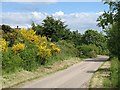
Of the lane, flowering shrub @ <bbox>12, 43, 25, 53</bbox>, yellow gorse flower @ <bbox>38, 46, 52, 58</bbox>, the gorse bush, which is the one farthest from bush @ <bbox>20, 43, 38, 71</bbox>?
the lane

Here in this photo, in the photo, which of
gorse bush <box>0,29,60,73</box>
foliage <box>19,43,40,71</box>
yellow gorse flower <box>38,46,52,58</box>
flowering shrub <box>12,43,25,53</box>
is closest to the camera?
gorse bush <box>0,29,60,73</box>

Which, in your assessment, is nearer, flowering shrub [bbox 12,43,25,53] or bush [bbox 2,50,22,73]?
bush [bbox 2,50,22,73]

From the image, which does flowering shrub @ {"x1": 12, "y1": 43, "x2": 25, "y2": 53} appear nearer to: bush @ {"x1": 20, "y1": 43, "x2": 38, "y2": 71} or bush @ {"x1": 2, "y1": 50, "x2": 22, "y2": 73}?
bush @ {"x1": 20, "y1": 43, "x2": 38, "y2": 71}

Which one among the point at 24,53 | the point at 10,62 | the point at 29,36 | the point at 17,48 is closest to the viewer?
the point at 10,62

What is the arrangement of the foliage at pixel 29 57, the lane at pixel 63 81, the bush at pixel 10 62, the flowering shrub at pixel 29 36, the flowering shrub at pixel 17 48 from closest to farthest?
the lane at pixel 63 81 → the bush at pixel 10 62 → the flowering shrub at pixel 17 48 → the foliage at pixel 29 57 → the flowering shrub at pixel 29 36

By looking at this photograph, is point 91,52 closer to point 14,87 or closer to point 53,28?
point 53,28

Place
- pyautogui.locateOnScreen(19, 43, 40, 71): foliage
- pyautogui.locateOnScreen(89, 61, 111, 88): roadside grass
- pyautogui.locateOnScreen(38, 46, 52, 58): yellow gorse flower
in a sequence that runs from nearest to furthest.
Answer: pyautogui.locateOnScreen(89, 61, 111, 88): roadside grass
pyautogui.locateOnScreen(19, 43, 40, 71): foliage
pyautogui.locateOnScreen(38, 46, 52, 58): yellow gorse flower

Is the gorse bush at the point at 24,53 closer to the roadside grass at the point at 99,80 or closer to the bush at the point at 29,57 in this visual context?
the bush at the point at 29,57

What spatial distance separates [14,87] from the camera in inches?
784

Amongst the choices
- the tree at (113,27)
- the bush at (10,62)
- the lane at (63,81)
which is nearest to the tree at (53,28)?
the tree at (113,27)

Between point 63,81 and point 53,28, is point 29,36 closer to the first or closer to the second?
point 63,81

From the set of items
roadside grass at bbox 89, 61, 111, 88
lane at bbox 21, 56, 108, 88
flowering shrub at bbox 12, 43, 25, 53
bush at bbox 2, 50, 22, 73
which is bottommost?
lane at bbox 21, 56, 108, 88

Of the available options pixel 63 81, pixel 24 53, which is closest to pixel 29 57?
pixel 24 53

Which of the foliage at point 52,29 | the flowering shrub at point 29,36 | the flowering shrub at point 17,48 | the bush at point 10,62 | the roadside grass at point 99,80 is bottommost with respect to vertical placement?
the roadside grass at point 99,80
